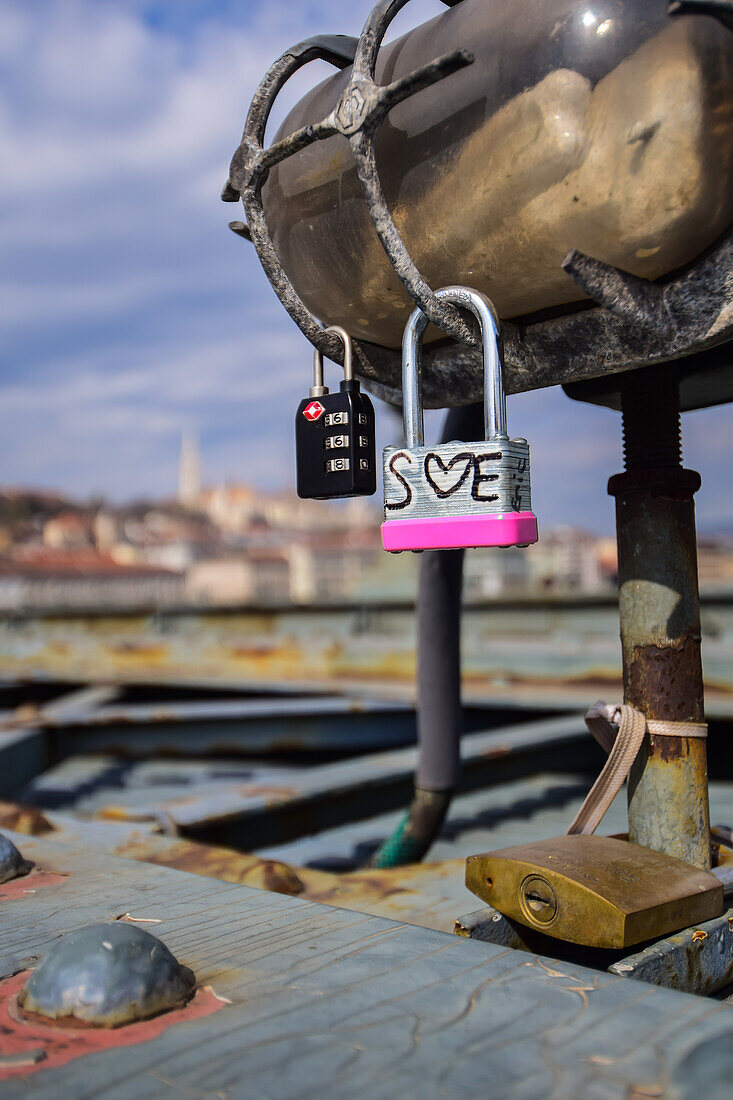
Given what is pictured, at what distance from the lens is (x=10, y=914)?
73.5 inches

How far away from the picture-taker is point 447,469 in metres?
1.63

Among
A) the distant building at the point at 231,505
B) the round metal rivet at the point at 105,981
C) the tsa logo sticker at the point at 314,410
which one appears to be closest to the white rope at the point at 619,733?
the tsa logo sticker at the point at 314,410

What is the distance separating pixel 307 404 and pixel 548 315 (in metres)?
0.55

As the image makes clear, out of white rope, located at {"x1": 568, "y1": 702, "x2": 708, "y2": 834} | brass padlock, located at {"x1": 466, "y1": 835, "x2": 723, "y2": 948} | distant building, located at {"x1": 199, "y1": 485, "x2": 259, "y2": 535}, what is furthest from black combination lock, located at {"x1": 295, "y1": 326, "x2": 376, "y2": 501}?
distant building, located at {"x1": 199, "y1": 485, "x2": 259, "y2": 535}

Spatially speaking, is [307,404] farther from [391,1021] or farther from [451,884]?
[451,884]

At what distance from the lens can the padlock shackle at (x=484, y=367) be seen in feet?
5.47

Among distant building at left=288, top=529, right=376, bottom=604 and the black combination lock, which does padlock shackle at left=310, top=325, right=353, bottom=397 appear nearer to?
the black combination lock

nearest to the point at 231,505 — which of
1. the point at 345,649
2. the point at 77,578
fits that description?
A: the point at 77,578

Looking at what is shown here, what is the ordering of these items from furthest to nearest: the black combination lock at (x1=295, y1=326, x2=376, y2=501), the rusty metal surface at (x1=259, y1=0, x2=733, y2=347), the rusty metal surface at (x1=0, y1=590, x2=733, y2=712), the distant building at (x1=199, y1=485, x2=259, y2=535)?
the distant building at (x1=199, y1=485, x2=259, y2=535), the rusty metal surface at (x1=0, y1=590, x2=733, y2=712), the black combination lock at (x1=295, y1=326, x2=376, y2=501), the rusty metal surface at (x1=259, y1=0, x2=733, y2=347)

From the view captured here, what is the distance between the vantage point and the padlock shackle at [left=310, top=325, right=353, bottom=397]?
1982mm

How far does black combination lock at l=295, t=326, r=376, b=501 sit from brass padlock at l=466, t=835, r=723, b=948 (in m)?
0.83

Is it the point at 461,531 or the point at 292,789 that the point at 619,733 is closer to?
the point at 461,531

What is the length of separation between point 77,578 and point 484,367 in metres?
84.1

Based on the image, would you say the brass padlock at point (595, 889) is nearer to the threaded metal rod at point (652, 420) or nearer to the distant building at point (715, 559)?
the threaded metal rod at point (652, 420)
